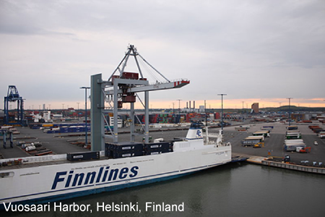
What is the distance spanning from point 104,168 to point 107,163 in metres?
0.45

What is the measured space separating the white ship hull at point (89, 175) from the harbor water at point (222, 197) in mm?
675

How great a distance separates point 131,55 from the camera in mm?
25859

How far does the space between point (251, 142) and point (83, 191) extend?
95.4ft

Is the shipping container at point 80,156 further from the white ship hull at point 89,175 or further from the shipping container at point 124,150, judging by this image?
the shipping container at point 124,150

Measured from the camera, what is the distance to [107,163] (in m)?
17.8

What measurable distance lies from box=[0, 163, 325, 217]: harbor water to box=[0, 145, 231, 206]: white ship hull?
675mm

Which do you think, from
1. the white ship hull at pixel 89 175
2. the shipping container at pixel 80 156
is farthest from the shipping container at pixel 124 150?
the shipping container at pixel 80 156

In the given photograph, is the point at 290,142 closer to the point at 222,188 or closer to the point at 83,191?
the point at 222,188

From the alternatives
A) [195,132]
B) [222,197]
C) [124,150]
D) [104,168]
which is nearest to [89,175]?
[104,168]

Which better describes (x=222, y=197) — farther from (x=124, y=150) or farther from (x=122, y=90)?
(x=122, y=90)

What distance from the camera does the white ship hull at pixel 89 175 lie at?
14.7 meters

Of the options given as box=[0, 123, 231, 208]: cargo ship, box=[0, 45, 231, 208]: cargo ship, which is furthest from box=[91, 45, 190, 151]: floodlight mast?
box=[0, 123, 231, 208]: cargo ship

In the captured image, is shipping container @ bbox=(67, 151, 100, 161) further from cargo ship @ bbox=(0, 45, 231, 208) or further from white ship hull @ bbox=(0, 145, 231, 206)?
white ship hull @ bbox=(0, 145, 231, 206)

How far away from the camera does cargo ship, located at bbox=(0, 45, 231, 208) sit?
15.1 metres
